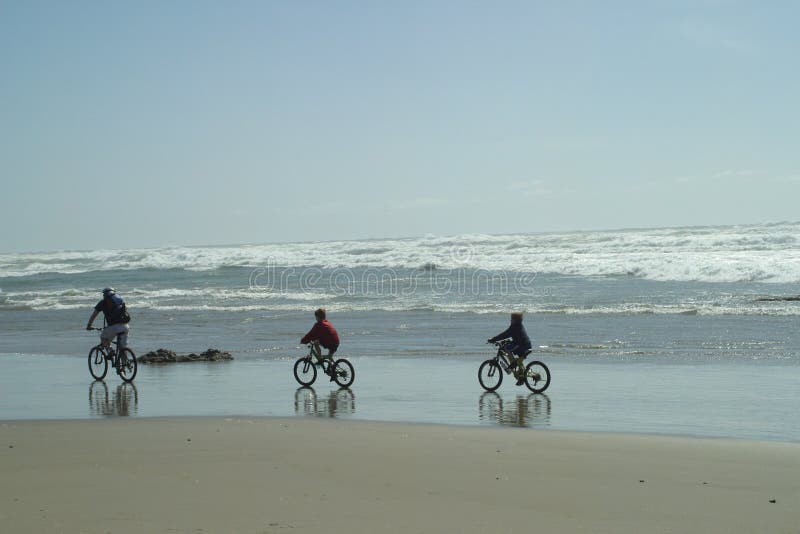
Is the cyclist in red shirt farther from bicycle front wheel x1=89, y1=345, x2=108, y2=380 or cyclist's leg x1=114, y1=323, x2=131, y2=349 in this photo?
bicycle front wheel x1=89, y1=345, x2=108, y2=380

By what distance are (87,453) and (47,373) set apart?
8.43 m

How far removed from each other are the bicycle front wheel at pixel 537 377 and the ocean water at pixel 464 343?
0.27m

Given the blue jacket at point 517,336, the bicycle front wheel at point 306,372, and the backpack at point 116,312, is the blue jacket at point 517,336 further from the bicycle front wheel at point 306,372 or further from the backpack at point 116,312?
the backpack at point 116,312

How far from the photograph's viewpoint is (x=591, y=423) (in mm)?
10133

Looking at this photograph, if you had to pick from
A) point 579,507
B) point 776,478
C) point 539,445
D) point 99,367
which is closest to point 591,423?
point 539,445

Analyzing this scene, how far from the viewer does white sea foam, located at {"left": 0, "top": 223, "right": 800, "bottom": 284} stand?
38375 millimetres

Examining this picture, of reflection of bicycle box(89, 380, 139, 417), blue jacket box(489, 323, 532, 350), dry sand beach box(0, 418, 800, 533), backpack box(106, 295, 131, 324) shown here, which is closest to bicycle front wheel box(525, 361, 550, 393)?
blue jacket box(489, 323, 532, 350)

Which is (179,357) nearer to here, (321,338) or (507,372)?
(321,338)

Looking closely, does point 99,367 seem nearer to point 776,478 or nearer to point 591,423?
point 591,423

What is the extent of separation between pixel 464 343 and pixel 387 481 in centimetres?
1280

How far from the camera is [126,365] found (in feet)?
49.7

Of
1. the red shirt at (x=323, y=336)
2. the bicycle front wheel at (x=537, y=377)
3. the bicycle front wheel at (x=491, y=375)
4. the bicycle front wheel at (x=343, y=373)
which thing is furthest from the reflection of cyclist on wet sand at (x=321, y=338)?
the bicycle front wheel at (x=537, y=377)

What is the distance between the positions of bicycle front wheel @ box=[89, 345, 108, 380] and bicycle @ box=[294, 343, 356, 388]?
12.2ft

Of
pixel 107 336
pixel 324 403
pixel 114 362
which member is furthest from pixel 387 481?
pixel 107 336
